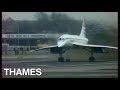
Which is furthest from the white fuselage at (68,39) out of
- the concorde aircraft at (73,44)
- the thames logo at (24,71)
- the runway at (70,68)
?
the thames logo at (24,71)

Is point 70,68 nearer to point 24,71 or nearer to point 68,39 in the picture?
point 68,39

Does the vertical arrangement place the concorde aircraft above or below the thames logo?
above

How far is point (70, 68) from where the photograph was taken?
66.1 feet

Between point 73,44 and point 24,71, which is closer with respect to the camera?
point 24,71

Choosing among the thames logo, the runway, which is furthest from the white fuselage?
the thames logo

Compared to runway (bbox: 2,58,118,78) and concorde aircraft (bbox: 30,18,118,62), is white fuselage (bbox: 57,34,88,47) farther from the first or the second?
→ runway (bbox: 2,58,118,78)

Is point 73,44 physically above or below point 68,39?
below

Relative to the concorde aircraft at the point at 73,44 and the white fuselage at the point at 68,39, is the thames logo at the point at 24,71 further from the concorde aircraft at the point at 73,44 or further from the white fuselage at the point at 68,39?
the white fuselage at the point at 68,39

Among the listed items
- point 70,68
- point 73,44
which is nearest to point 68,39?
point 73,44

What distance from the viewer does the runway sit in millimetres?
20125

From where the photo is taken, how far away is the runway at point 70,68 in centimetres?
2012

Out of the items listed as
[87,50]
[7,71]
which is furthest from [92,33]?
[7,71]
